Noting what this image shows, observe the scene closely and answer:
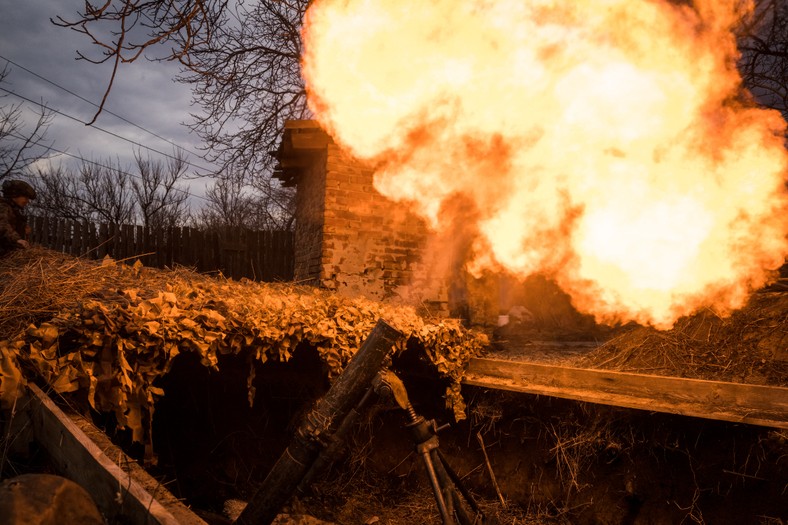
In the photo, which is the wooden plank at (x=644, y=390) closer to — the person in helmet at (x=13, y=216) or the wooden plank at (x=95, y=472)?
the wooden plank at (x=95, y=472)

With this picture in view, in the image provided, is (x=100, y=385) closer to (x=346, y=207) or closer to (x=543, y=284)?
(x=346, y=207)

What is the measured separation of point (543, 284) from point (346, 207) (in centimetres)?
867

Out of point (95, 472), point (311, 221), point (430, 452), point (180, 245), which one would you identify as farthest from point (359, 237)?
point (180, 245)

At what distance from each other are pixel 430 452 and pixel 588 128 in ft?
18.0

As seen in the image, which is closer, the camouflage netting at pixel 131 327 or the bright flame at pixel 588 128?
the camouflage netting at pixel 131 327

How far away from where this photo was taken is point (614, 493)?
4.83 metres

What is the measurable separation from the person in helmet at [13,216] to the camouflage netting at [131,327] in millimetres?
1054

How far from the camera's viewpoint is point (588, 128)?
683 cm

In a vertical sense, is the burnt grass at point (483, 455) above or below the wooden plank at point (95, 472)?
below

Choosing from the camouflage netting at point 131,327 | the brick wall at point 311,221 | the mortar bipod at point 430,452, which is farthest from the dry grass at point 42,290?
the brick wall at point 311,221

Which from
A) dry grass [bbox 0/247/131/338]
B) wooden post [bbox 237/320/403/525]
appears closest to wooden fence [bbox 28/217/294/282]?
dry grass [bbox 0/247/131/338]

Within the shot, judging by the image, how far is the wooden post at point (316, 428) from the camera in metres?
3.08

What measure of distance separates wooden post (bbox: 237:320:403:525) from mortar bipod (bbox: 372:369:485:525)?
0.13 meters

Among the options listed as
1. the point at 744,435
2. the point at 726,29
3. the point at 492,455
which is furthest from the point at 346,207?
the point at 726,29
